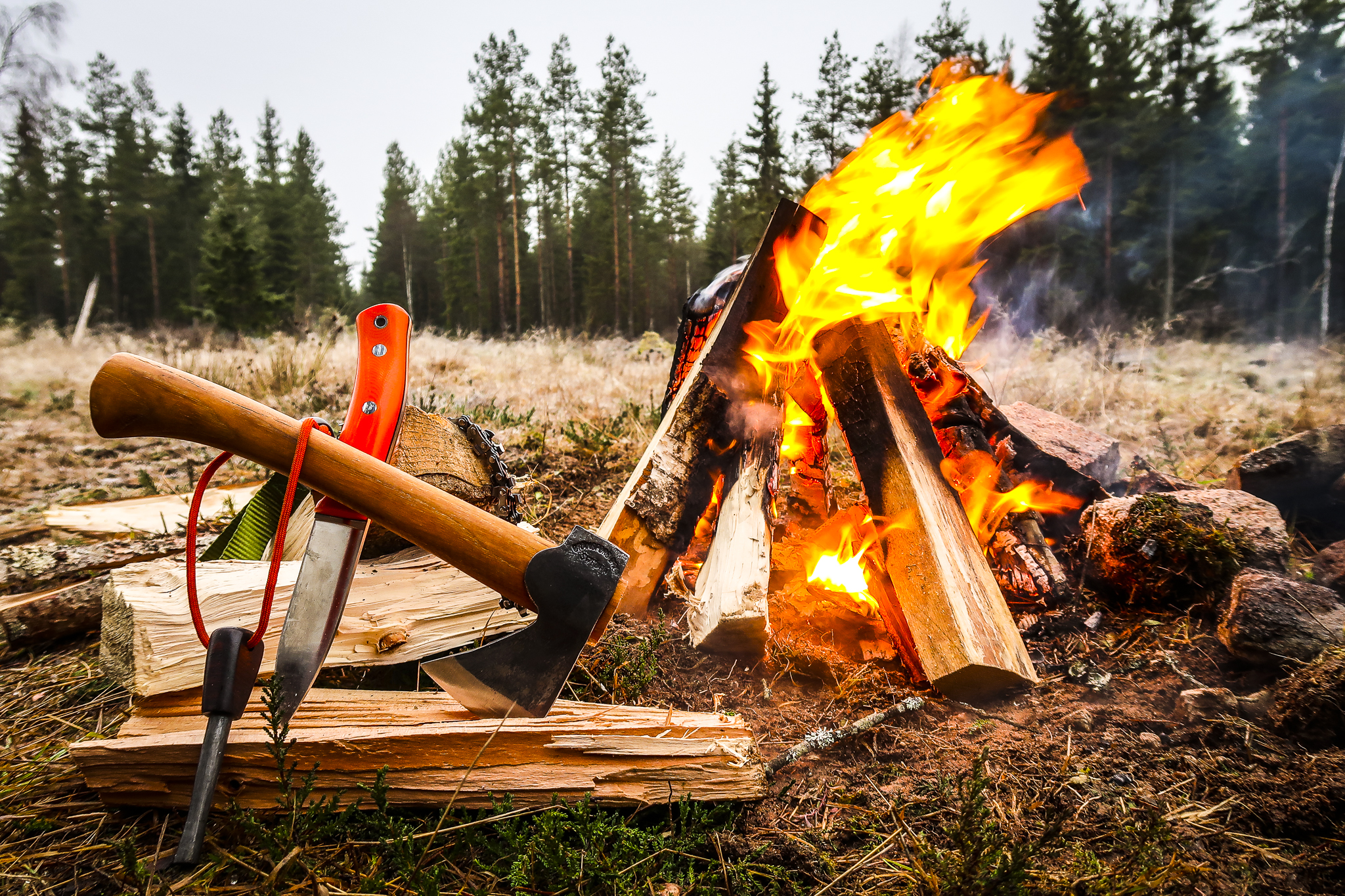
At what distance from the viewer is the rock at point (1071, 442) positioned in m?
2.69

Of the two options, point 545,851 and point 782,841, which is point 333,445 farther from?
point 782,841

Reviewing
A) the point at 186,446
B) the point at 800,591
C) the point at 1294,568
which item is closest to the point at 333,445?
the point at 800,591

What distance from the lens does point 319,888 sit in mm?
1119

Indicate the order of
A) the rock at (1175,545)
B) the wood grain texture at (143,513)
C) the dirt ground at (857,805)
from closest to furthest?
1. the dirt ground at (857,805)
2. the rock at (1175,545)
3. the wood grain texture at (143,513)

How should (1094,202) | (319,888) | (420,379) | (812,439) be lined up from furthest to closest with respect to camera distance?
(1094,202)
(420,379)
(812,439)
(319,888)

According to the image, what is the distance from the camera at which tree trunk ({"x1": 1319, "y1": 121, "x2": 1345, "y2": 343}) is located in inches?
700

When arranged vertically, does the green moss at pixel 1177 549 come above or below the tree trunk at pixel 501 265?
below

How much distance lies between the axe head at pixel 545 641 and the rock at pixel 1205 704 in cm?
185

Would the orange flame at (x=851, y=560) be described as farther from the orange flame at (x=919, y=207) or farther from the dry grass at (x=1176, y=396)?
the dry grass at (x=1176, y=396)

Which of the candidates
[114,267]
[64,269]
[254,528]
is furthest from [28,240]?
[254,528]

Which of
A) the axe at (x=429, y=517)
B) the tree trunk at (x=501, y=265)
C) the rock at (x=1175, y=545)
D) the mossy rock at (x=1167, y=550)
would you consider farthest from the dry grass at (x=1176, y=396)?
the tree trunk at (x=501, y=265)

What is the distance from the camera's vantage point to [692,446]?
7.48 ft

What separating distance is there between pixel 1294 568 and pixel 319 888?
3686 mm

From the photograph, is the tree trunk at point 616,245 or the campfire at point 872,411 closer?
the campfire at point 872,411
